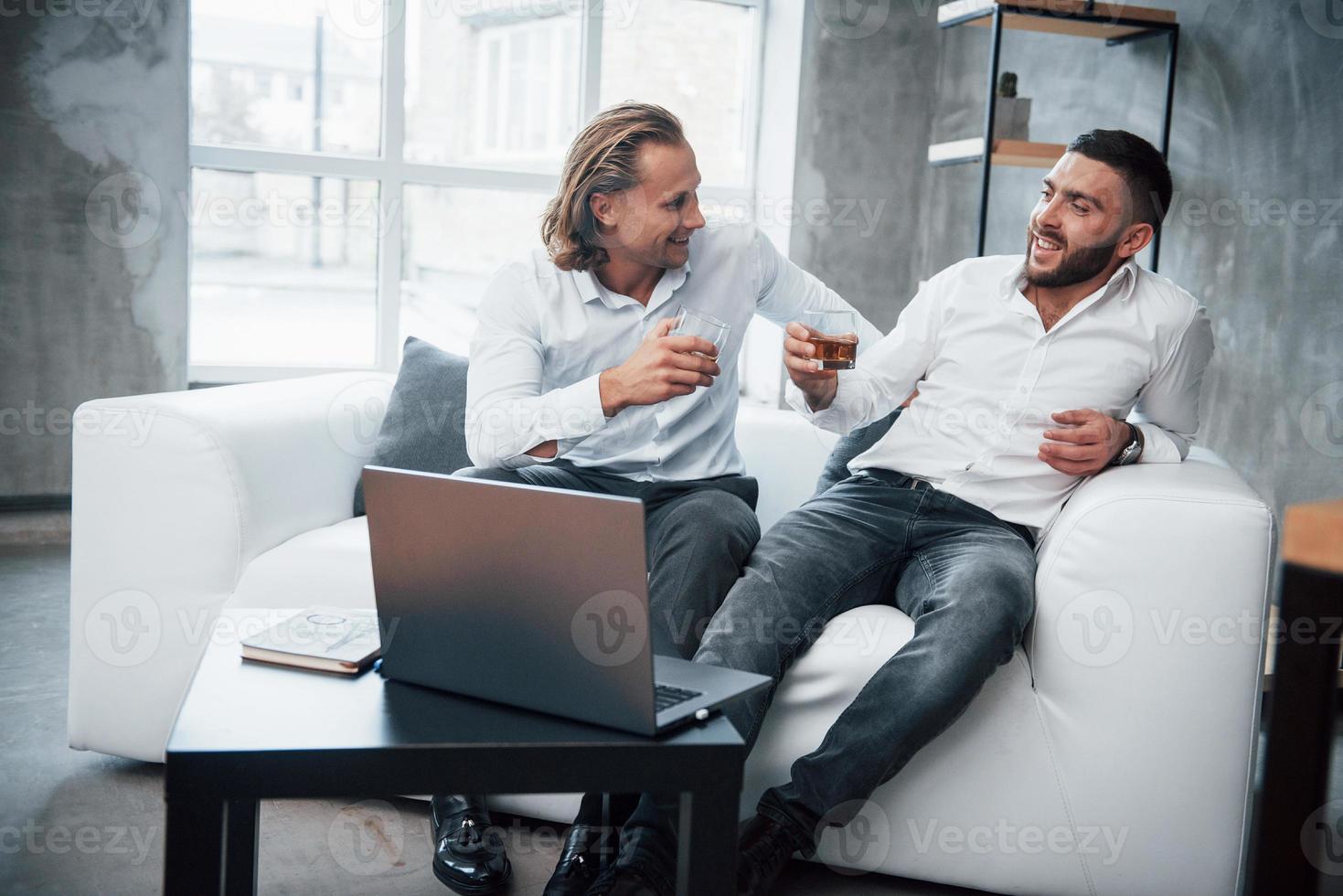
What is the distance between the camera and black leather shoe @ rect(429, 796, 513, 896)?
1.65 meters

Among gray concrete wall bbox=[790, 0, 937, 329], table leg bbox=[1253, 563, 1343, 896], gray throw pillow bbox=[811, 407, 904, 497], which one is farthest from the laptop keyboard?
gray concrete wall bbox=[790, 0, 937, 329]

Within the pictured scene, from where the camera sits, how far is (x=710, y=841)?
3.57 ft

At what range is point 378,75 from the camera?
4211 mm

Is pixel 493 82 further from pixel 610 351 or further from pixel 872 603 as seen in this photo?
pixel 872 603

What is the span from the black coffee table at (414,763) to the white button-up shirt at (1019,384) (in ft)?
3.17

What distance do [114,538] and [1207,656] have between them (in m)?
1.70

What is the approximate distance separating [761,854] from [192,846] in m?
0.76

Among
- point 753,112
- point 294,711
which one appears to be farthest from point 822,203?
point 294,711

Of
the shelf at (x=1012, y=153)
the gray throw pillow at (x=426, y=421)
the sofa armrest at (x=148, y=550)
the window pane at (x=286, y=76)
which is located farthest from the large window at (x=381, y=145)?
the sofa armrest at (x=148, y=550)

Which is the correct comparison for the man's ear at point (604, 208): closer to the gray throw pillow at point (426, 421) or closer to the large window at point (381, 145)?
the gray throw pillow at point (426, 421)

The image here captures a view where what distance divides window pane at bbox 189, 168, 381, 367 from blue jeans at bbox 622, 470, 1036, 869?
9.27ft

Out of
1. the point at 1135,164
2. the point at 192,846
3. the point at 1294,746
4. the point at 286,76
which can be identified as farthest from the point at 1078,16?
the point at 192,846

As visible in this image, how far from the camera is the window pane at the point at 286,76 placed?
13.1 ft

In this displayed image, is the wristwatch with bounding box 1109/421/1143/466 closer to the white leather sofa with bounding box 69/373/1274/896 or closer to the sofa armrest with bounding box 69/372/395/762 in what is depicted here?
the white leather sofa with bounding box 69/373/1274/896
